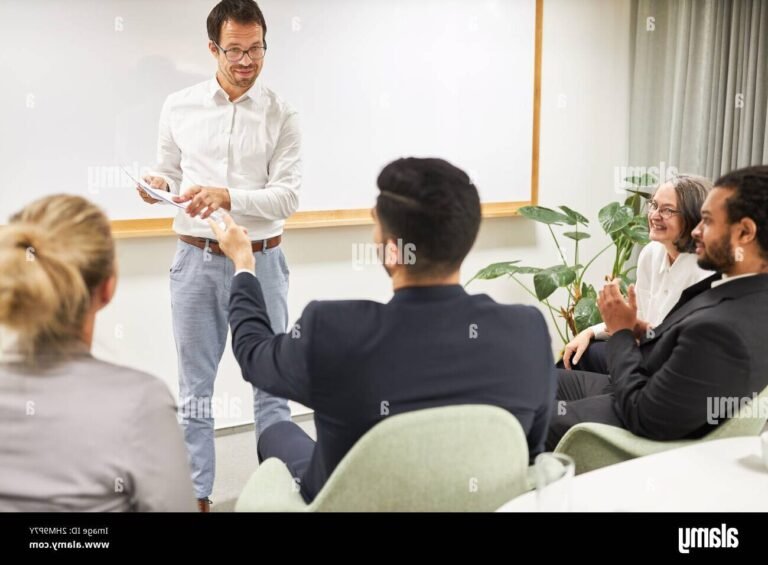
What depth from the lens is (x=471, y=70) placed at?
4074 mm

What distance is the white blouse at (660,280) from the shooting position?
262 centimetres

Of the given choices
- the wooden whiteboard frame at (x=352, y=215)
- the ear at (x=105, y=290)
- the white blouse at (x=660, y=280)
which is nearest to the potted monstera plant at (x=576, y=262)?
the wooden whiteboard frame at (x=352, y=215)

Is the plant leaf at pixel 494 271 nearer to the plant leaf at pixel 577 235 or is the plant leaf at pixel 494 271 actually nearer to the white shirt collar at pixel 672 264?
the plant leaf at pixel 577 235

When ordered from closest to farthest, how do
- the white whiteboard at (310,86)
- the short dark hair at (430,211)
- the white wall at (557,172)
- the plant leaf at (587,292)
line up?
the short dark hair at (430,211) < the white whiteboard at (310,86) < the white wall at (557,172) < the plant leaf at (587,292)

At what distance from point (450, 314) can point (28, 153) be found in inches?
87.6

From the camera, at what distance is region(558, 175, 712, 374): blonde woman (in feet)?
8.57

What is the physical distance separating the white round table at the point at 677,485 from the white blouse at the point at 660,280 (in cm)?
95

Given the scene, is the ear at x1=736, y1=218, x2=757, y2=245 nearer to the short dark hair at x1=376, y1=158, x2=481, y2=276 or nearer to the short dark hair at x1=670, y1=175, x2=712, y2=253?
the short dark hair at x1=670, y1=175, x2=712, y2=253

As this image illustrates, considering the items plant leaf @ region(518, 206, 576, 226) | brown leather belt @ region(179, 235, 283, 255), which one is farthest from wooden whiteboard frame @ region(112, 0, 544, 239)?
brown leather belt @ region(179, 235, 283, 255)

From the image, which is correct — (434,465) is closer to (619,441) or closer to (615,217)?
(619,441)

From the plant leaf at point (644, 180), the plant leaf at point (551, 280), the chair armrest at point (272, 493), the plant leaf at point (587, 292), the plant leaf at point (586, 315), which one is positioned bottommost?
the plant leaf at point (586, 315)

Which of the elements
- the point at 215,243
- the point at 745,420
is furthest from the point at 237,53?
the point at 745,420

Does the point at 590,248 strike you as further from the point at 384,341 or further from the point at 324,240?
the point at 384,341

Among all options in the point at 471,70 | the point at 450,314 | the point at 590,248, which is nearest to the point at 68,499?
the point at 450,314
